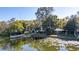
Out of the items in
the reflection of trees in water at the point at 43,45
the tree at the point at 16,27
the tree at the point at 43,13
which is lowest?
the reflection of trees in water at the point at 43,45

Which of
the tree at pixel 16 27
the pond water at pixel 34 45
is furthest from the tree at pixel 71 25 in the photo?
the tree at pixel 16 27

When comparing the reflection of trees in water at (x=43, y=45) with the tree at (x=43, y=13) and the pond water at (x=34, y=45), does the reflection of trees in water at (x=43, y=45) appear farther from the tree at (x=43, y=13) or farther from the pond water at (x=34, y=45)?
the tree at (x=43, y=13)

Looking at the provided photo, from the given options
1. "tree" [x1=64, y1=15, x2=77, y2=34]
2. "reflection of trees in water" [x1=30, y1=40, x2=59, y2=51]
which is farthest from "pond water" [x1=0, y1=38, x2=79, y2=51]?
"tree" [x1=64, y1=15, x2=77, y2=34]

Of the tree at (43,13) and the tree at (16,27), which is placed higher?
the tree at (43,13)

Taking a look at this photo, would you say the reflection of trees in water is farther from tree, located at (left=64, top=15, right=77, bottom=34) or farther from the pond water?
tree, located at (left=64, top=15, right=77, bottom=34)

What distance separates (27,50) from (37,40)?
132 millimetres

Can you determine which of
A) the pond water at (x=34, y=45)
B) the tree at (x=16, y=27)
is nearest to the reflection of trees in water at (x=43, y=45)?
the pond water at (x=34, y=45)

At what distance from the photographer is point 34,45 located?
2348 millimetres

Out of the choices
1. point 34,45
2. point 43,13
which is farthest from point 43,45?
point 43,13

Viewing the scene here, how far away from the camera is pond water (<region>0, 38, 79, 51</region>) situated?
7.67ft

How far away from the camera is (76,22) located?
7.72 feet

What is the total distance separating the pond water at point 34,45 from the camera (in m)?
2.34
